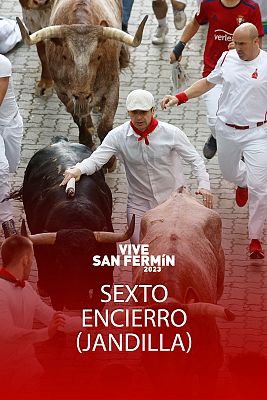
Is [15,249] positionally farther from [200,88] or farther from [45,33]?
[45,33]

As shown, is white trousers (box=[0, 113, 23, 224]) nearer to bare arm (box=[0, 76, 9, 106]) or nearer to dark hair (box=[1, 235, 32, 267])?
bare arm (box=[0, 76, 9, 106])

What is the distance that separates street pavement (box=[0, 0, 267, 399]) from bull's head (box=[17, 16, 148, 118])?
1017 millimetres

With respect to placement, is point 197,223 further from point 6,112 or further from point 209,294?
point 6,112

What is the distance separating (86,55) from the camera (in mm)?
14523

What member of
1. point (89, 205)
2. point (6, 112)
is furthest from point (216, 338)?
point (6, 112)

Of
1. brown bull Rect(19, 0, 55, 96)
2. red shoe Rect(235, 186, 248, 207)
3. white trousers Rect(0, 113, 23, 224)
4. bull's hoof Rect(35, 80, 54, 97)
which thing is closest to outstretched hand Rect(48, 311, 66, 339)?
white trousers Rect(0, 113, 23, 224)

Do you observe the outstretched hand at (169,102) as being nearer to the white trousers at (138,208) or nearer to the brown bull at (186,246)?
the white trousers at (138,208)

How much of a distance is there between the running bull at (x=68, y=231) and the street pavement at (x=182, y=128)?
42.7 inches

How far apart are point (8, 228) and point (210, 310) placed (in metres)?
4.05

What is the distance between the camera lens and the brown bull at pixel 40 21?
16422 mm

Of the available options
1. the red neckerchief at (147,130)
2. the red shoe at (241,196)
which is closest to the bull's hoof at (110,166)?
the red shoe at (241,196)

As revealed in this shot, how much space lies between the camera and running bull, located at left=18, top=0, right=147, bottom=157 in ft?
47.7

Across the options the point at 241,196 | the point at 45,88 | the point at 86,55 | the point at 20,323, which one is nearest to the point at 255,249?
the point at 241,196

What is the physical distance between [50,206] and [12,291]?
224cm
